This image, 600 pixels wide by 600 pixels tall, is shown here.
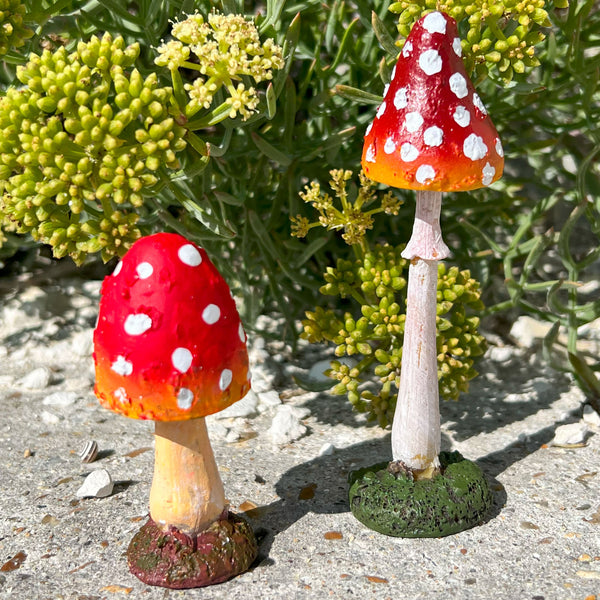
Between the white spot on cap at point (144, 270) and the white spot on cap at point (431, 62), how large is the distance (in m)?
0.56

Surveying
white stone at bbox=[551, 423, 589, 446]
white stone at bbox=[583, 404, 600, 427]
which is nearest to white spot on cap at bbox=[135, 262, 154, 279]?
white stone at bbox=[551, 423, 589, 446]

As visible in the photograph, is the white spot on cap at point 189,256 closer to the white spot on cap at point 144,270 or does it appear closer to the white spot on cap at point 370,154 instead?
the white spot on cap at point 144,270

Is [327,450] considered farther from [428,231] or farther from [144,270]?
[144,270]

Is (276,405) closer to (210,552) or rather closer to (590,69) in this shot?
(210,552)

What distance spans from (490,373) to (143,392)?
1194 millimetres

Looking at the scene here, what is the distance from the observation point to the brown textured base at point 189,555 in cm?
155

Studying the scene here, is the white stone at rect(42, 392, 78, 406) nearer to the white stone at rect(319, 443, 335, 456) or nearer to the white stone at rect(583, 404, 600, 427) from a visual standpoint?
the white stone at rect(319, 443, 335, 456)

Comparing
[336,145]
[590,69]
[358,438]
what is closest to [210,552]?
[358,438]

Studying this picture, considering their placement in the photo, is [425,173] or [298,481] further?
[298,481]

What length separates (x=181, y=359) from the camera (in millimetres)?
1441

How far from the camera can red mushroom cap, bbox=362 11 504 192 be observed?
4.96ft

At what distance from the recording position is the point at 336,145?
1998mm

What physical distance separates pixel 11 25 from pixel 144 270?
609 millimetres

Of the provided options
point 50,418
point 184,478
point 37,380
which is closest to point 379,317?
point 184,478
